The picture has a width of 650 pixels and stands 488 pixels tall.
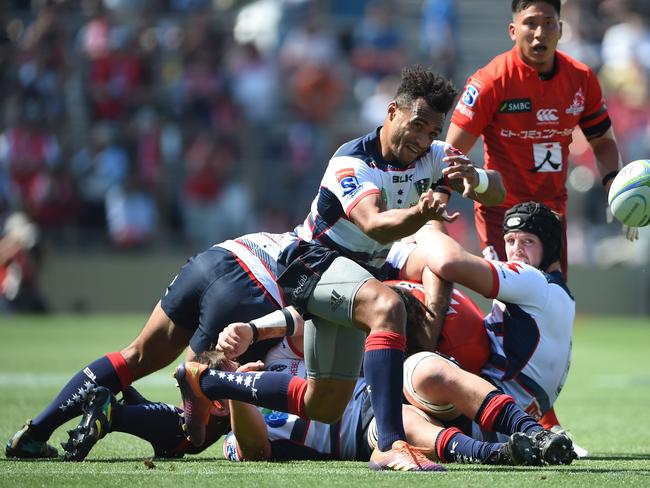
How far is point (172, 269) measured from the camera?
17844mm

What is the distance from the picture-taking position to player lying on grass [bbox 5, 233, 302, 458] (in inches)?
245

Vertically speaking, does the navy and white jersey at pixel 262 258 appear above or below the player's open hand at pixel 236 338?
above

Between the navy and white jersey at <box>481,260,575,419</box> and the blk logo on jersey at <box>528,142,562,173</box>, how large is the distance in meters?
1.36

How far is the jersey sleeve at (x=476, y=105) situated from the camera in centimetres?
727

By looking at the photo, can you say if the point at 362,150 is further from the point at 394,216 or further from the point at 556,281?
the point at 556,281

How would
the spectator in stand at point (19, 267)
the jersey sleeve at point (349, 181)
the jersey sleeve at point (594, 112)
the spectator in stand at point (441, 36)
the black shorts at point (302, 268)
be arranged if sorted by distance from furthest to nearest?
the spectator in stand at point (441, 36) < the spectator in stand at point (19, 267) < the jersey sleeve at point (594, 112) < the black shorts at point (302, 268) < the jersey sleeve at point (349, 181)

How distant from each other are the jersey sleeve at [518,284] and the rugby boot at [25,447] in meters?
2.56

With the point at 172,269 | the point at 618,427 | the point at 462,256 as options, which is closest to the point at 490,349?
the point at 462,256

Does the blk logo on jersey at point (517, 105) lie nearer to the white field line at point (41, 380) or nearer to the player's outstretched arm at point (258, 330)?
the player's outstretched arm at point (258, 330)

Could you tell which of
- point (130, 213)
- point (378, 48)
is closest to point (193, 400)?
point (130, 213)

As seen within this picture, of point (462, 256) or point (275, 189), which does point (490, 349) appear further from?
point (275, 189)

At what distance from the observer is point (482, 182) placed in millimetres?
5594

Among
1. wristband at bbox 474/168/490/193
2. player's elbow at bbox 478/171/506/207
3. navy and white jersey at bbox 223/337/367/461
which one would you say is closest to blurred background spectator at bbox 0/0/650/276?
navy and white jersey at bbox 223/337/367/461

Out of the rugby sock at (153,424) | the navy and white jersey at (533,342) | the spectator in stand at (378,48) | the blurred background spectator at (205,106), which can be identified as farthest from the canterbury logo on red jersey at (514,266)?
the spectator in stand at (378,48)
